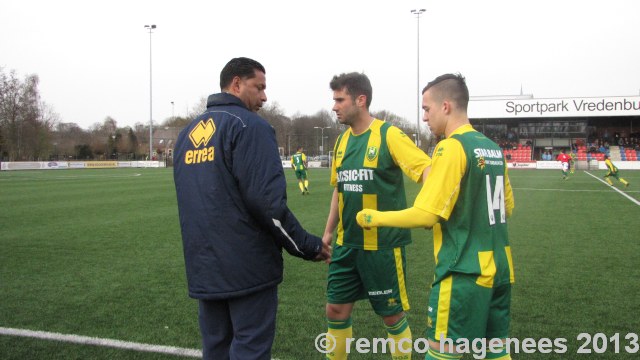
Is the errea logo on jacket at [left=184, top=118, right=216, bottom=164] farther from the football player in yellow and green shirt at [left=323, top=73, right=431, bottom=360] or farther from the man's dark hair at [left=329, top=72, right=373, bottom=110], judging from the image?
the man's dark hair at [left=329, top=72, right=373, bottom=110]

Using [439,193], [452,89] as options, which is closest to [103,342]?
[439,193]

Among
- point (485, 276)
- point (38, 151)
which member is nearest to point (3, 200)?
point (485, 276)

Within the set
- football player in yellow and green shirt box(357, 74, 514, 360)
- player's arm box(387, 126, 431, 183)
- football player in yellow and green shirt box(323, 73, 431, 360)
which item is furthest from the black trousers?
player's arm box(387, 126, 431, 183)

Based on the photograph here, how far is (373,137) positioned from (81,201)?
15.9 m

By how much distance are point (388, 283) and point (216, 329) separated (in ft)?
4.53

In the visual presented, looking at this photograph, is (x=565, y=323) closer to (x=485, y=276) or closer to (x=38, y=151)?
(x=485, y=276)

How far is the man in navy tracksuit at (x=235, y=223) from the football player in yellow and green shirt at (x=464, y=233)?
1.85 feet

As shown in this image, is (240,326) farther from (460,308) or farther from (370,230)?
(370,230)

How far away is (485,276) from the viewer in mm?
2598

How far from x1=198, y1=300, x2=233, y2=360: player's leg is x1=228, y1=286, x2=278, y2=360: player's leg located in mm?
117

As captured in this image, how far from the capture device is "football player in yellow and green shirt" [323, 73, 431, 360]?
3.61 m

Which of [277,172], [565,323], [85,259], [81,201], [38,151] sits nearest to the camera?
[277,172]

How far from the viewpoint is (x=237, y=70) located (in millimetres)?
2766

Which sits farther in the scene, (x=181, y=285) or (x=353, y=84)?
(x=181, y=285)
